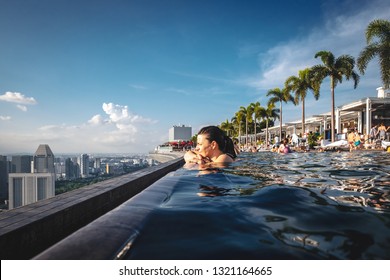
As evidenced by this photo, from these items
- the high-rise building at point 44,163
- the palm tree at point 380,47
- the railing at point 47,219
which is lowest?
the high-rise building at point 44,163

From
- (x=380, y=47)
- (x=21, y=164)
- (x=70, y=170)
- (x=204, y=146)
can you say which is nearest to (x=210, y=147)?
(x=204, y=146)

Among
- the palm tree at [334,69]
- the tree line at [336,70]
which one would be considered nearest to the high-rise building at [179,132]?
the tree line at [336,70]

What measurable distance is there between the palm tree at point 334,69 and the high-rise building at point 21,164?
170 ft

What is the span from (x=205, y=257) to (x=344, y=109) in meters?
37.7

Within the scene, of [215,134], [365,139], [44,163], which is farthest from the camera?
[44,163]

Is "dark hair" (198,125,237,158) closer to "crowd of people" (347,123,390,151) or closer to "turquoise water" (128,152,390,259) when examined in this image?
"turquoise water" (128,152,390,259)

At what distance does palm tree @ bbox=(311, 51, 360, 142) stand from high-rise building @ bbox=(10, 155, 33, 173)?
5167 centimetres

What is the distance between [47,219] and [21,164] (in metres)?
57.5

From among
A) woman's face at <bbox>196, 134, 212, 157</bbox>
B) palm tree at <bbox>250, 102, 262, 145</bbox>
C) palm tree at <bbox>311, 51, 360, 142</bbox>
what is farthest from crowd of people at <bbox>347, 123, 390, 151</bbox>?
palm tree at <bbox>250, 102, 262, 145</bbox>

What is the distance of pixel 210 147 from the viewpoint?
6.50 metres

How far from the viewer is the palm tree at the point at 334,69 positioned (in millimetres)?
27766

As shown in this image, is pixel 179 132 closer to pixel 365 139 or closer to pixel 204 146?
pixel 365 139

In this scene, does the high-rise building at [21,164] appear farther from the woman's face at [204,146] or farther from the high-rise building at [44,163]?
the woman's face at [204,146]
